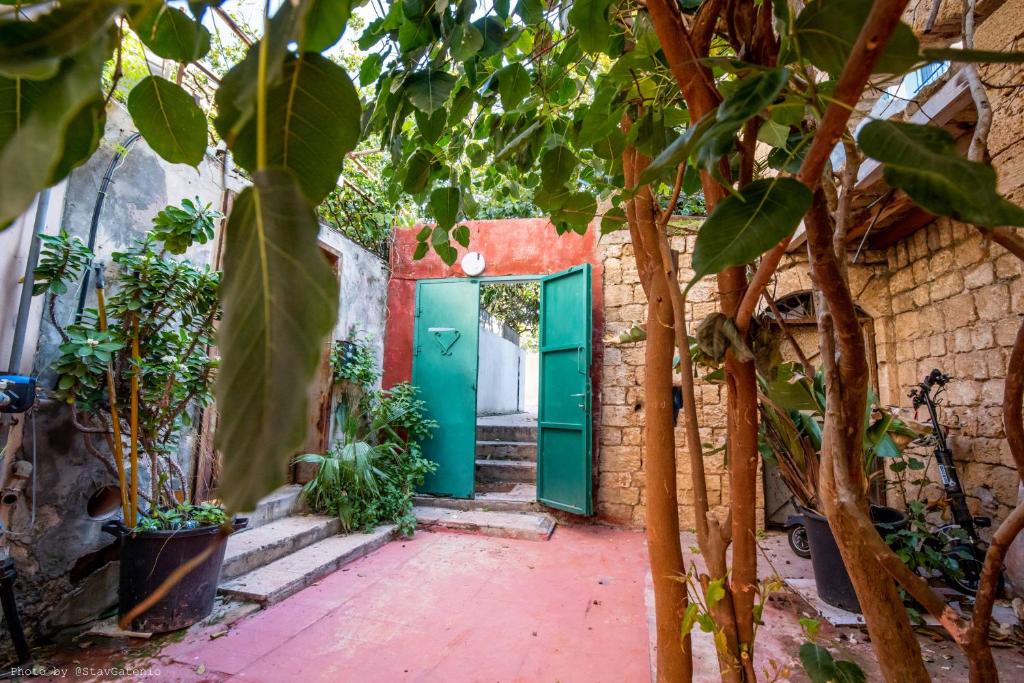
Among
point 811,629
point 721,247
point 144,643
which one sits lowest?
point 144,643

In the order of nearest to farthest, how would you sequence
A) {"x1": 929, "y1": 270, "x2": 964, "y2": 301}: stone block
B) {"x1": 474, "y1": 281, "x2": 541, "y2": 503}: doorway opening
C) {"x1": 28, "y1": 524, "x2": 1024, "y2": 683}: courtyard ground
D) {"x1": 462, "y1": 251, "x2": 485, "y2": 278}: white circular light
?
{"x1": 28, "y1": 524, "x2": 1024, "y2": 683}: courtyard ground, {"x1": 929, "y1": 270, "x2": 964, "y2": 301}: stone block, {"x1": 462, "y1": 251, "x2": 485, "y2": 278}: white circular light, {"x1": 474, "y1": 281, "x2": 541, "y2": 503}: doorway opening

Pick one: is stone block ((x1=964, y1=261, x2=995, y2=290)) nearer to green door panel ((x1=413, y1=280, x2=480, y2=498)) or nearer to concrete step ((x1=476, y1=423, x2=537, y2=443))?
green door panel ((x1=413, y1=280, x2=480, y2=498))

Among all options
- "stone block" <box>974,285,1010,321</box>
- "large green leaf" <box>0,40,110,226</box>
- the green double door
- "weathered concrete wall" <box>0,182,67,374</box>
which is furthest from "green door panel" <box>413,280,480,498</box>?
"large green leaf" <box>0,40,110,226</box>

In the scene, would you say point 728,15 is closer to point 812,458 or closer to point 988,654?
point 988,654

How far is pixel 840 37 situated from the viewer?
0.37 m

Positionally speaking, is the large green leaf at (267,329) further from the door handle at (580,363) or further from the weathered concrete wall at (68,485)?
the door handle at (580,363)

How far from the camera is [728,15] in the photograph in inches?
23.7

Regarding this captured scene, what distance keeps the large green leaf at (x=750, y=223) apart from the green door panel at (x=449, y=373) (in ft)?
13.7

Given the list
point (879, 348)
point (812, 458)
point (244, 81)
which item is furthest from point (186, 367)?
point (879, 348)

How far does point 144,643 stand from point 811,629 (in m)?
2.59

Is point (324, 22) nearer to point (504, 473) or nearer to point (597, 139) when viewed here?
point (597, 139)

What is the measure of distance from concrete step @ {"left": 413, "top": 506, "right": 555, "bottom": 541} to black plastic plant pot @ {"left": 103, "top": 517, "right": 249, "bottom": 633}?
193 cm

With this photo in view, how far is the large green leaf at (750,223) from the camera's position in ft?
1.20

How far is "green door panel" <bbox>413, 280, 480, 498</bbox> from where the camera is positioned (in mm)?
4461
